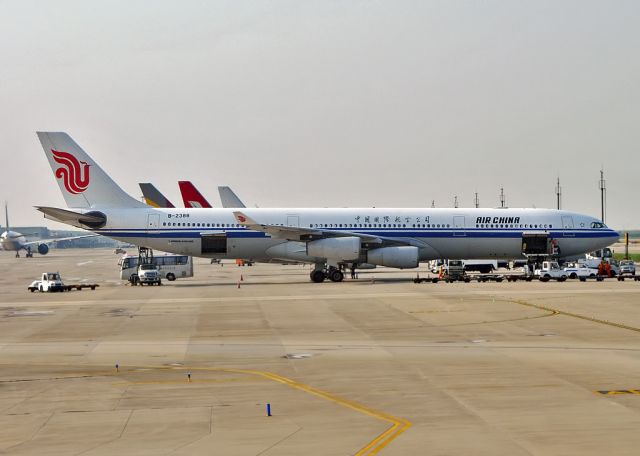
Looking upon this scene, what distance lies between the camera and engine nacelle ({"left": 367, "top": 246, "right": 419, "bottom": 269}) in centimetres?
6600

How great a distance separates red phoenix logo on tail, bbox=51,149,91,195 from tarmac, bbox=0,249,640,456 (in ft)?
78.1

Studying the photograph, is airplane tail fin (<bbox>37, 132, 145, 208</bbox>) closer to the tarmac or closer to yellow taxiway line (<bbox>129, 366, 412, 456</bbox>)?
the tarmac

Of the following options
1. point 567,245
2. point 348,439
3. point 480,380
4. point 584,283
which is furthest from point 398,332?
point 567,245

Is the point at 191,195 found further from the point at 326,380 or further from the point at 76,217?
the point at 326,380

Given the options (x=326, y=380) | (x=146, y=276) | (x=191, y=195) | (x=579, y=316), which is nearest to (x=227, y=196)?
(x=191, y=195)

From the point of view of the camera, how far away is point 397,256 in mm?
66125

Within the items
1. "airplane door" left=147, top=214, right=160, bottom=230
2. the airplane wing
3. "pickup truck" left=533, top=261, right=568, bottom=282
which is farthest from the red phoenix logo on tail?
"pickup truck" left=533, top=261, right=568, bottom=282

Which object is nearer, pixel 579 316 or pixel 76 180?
pixel 579 316

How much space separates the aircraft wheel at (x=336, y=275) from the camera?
224 ft

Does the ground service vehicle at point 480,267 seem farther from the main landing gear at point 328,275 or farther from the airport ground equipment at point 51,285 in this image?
the airport ground equipment at point 51,285

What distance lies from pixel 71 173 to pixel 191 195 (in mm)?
32273

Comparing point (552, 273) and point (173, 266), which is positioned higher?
point (552, 273)

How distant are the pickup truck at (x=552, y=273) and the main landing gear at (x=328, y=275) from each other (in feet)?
50.0

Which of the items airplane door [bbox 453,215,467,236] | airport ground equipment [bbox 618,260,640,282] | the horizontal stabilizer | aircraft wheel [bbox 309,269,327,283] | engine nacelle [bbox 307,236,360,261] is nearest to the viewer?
the horizontal stabilizer
